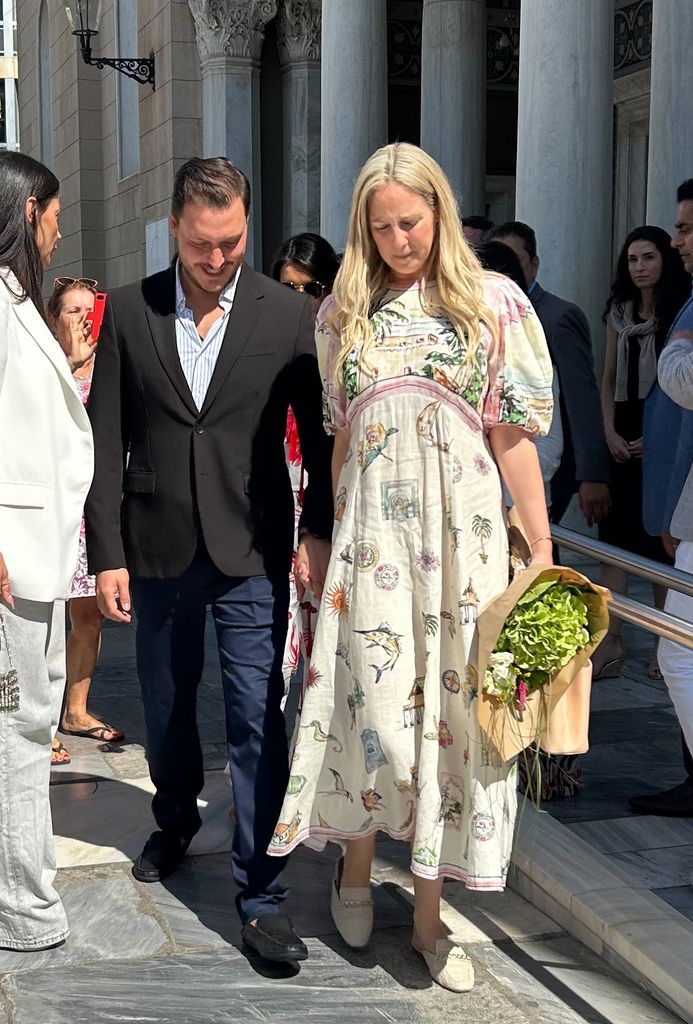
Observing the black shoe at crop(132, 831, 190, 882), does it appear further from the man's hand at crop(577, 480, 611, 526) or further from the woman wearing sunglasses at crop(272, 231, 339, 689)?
the man's hand at crop(577, 480, 611, 526)

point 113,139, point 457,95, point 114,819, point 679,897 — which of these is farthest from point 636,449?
point 113,139

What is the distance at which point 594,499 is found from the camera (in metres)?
5.74

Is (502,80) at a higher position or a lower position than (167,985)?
higher

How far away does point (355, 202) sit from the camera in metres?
3.19

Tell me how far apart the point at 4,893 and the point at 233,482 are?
118 cm

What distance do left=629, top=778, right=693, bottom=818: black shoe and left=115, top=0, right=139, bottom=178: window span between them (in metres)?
16.3

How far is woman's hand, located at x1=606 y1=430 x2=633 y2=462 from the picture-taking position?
6168 millimetres

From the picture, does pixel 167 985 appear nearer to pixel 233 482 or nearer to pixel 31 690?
pixel 31 690

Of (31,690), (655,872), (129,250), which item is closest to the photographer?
(31,690)

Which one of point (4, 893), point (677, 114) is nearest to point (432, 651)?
point (4, 893)

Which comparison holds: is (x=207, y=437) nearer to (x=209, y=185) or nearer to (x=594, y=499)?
(x=209, y=185)

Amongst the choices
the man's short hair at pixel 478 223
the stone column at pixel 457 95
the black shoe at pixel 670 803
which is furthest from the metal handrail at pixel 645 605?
the stone column at pixel 457 95

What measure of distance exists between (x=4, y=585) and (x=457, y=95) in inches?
361

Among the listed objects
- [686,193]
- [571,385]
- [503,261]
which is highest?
[686,193]
